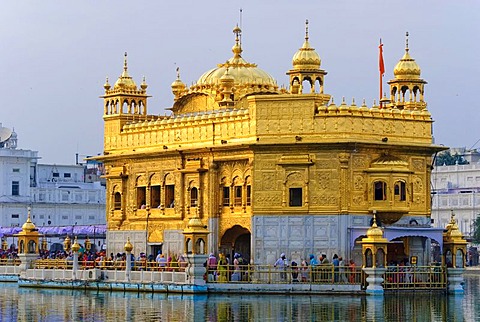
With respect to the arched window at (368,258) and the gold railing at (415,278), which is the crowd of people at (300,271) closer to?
the arched window at (368,258)

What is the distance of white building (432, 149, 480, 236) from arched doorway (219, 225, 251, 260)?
162 feet

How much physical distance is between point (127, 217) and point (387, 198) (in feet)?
38.0

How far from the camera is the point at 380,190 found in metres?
41.4

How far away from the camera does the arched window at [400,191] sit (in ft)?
136

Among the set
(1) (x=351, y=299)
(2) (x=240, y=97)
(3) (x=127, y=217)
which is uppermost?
(2) (x=240, y=97)

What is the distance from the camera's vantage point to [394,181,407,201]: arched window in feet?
136

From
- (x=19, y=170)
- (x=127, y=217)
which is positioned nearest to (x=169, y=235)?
(x=127, y=217)

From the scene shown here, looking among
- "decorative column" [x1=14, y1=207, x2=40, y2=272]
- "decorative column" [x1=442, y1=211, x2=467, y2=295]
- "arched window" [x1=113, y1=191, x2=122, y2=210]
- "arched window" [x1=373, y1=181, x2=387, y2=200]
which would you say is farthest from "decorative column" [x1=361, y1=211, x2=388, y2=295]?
"decorative column" [x1=14, y1=207, x2=40, y2=272]

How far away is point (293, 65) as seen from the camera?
42.9m

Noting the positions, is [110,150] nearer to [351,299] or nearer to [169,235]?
[169,235]

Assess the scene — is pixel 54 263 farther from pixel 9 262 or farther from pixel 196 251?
pixel 196 251

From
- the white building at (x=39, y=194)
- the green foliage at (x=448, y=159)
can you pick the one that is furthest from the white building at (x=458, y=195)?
the white building at (x=39, y=194)

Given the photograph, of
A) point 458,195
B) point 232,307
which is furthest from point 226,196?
point 458,195

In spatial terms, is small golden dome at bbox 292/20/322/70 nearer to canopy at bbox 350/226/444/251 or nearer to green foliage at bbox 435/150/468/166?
canopy at bbox 350/226/444/251
